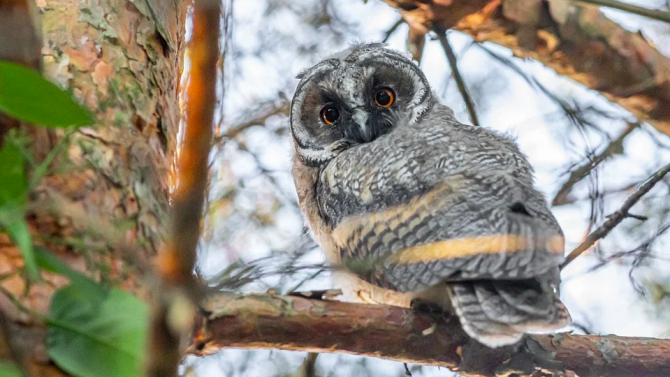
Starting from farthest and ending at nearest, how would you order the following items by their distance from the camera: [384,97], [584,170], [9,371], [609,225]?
1. [384,97]
2. [584,170]
3. [609,225]
4. [9,371]

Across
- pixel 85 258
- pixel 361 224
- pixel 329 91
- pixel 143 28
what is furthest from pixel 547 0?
pixel 85 258

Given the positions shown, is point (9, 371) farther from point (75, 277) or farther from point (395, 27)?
point (395, 27)

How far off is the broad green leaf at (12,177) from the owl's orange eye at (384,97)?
2683mm

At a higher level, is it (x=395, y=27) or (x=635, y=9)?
(x=395, y=27)

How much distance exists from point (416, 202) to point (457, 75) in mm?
1192

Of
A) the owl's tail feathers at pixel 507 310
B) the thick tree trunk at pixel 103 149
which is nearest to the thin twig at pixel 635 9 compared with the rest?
the owl's tail feathers at pixel 507 310

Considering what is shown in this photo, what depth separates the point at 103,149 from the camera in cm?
173

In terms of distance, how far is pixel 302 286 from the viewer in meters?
2.00

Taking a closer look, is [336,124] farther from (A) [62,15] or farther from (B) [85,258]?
(B) [85,258]

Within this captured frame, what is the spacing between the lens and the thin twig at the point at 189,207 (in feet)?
2.43

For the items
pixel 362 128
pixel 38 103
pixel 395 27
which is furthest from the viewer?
pixel 395 27

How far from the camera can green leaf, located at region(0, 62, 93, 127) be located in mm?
1124

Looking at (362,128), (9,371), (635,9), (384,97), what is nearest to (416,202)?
(362,128)

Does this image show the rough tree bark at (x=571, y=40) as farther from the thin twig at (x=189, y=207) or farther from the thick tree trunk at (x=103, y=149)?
the thin twig at (x=189, y=207)
